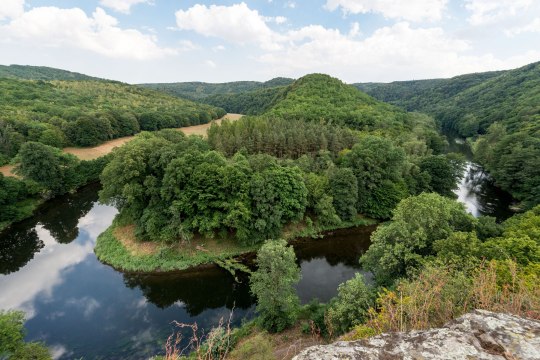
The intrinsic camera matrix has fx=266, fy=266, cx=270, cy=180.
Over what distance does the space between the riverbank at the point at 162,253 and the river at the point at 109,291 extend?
86cm

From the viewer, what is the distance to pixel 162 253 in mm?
27828

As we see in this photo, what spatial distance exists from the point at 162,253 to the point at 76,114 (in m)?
62.8

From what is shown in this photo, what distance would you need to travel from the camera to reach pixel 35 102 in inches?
3000

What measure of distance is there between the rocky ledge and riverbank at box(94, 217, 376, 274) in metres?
24.1

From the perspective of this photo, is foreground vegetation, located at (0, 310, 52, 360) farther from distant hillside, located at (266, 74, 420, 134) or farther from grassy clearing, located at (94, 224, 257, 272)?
distant hillside, located at (266, 74, 420, 134)

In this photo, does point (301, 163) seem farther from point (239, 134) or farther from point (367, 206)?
point (239, 134)

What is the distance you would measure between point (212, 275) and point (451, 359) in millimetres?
24975

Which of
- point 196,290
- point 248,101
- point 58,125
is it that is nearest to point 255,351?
point 196,290

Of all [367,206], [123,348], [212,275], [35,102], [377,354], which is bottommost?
[123,348]

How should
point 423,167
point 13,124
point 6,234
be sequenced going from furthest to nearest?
point 13,124 → point 423,167 → point 6,234

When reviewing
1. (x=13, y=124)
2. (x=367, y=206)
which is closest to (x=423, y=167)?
(x=367, y=206)

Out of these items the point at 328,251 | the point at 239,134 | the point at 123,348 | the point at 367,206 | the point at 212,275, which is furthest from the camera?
the point at 239,134

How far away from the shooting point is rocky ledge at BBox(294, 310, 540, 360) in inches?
170

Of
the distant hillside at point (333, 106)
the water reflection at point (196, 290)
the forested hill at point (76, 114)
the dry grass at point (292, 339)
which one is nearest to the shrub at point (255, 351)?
the dry grass at point (292, 339)
